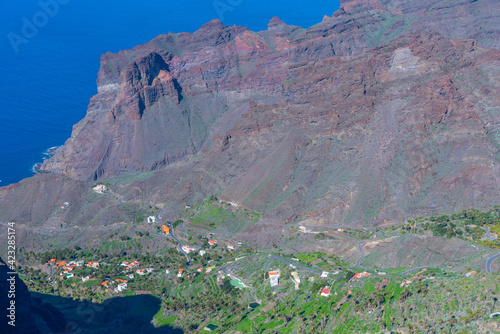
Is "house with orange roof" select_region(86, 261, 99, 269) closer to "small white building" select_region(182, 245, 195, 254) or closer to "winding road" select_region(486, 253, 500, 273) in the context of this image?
"small white building" select_region(182, 245, 195, 254)

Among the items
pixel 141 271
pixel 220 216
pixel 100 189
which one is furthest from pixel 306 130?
pixel 141 271

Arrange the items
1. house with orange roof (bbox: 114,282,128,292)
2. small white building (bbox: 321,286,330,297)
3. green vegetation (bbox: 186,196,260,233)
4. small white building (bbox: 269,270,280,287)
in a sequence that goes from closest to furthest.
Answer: small white building (bbox: 321,286,330,297), small white building (bbox: 269,270,280,287), house with orange roof (bbox: 114,282,128,292), green vegetation (bbox: 186,196,260,233)

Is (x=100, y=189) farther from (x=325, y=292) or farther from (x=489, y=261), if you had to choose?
(x=489, y=261)

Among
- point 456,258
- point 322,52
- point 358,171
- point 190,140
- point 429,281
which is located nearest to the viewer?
point 429,281

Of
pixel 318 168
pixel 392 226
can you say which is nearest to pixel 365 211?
pixel 392 226

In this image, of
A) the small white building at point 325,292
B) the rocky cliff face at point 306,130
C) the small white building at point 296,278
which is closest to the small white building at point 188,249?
the rocky cliff face at point 306,130

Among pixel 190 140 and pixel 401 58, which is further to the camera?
pixel 190 140

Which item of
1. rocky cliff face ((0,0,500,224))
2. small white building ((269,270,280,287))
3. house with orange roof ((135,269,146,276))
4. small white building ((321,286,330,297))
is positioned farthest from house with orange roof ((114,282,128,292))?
rocky cliff face ((0,0,500,224))

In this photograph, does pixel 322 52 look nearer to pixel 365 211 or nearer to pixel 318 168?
pixel 318 168
